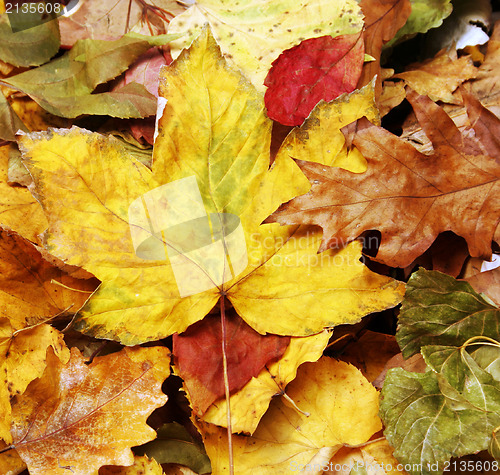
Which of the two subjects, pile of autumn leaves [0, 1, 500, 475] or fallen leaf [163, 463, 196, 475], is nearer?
pile of autumn leaves [0, 1, 500, 475]

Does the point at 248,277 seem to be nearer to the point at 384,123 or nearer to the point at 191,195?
the point at 191,195

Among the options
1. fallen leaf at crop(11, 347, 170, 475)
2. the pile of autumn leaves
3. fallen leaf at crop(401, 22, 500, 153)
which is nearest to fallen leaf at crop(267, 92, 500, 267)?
the pile of autumn leaves

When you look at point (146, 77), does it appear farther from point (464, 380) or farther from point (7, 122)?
point (464, 380)

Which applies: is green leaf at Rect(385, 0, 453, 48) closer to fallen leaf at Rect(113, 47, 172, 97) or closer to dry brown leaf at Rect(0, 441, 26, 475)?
fallen leaf at Rect(113, 47, 172, 97)

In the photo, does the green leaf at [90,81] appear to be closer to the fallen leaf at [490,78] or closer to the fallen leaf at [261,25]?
the fallen leaf at [261,25]

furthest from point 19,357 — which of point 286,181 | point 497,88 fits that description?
point 497,88

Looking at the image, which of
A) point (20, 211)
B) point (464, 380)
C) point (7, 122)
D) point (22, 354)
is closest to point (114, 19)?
point (7, 122)
